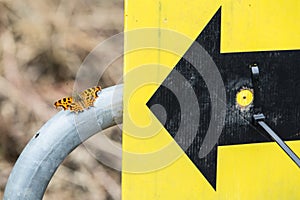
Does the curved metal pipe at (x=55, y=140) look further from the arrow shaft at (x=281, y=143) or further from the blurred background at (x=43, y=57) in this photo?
the blurred background at (x=43, y=57)

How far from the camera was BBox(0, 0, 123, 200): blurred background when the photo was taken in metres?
3.57

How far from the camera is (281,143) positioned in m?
1.67

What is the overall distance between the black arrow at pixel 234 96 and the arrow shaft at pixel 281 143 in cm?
2

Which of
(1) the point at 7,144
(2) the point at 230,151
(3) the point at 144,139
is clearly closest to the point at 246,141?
(2) the point at 230,151

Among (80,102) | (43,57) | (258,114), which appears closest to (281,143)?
(258,114)

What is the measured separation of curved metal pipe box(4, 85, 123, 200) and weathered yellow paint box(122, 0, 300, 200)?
0.04 m

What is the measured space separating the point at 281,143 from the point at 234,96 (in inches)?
5.0

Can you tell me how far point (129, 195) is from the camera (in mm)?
1624

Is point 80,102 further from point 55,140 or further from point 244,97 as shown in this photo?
point 244,97

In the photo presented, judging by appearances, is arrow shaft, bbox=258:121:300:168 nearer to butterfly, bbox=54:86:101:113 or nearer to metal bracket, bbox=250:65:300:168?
metal bracket, bbox=250:65:300:168

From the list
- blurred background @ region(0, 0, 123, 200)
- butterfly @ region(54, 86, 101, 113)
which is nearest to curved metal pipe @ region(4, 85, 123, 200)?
butterfly @ region(54, 86, 101, 113)

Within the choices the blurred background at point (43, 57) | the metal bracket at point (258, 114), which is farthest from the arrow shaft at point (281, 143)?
the blurred background at point (43, 57)

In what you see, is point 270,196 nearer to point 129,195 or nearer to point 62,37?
point 129,195

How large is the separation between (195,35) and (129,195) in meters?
0.32
